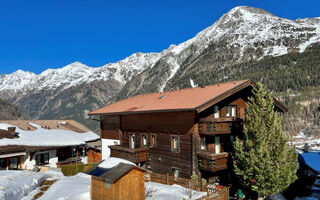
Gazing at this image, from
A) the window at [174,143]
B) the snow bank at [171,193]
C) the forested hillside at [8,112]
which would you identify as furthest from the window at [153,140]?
the forested hillside at [8,112]

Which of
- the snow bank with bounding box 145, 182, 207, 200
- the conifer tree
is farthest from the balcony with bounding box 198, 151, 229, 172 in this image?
the snow bank with bounding box 145, 182, 207, 200

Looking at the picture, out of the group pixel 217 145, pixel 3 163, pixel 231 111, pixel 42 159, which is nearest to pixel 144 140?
pixel 217 145

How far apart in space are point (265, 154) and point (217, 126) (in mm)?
5104

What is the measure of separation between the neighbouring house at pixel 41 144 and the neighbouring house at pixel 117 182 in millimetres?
17676

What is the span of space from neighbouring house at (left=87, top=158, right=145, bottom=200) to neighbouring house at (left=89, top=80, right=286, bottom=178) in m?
8.45

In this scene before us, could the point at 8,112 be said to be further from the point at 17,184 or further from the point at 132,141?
the point at 17,184

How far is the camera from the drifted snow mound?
16866 millimetres

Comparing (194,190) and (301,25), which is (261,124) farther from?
(301,25)

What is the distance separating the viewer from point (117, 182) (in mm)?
15938

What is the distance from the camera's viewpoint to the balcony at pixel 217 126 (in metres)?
24.1

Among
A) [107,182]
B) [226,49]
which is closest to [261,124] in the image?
[107,182]

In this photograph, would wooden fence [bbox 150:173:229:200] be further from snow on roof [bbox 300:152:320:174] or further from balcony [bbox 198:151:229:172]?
snow on roof [bbox 300:152:320:174]

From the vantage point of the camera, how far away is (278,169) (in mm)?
19766

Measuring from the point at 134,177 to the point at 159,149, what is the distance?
11653mm
